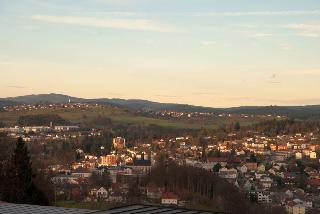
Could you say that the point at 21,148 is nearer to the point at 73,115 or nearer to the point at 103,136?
the point at 103,136

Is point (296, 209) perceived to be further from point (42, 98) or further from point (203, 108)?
point (42, 98)

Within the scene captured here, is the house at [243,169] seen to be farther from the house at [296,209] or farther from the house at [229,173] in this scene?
the house at [296,209]

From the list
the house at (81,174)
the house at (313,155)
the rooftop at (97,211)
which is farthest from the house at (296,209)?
the house at (313,155)

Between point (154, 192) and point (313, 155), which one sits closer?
point (154, 192)

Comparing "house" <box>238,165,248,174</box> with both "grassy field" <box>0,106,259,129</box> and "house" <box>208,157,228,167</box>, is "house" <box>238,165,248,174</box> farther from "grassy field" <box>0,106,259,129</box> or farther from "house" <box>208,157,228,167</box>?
"grassy field" <box>0,106,259,129</box>

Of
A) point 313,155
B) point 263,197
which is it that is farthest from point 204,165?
point 313,155

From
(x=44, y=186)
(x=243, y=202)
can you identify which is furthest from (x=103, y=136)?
(x=44, y=186)

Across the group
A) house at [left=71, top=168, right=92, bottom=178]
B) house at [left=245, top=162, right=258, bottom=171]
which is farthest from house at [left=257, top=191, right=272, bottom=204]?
house at [left=245, top=162, right=258, bottom=171]
